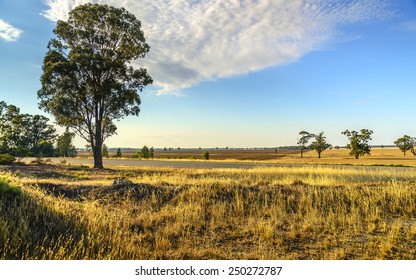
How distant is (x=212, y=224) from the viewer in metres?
8.09

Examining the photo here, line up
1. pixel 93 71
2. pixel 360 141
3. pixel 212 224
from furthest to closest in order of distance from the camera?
pixel 360 141
pixel 93 71
pixel 212 224

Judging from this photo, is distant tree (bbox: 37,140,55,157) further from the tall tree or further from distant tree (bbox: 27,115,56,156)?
the tall tree

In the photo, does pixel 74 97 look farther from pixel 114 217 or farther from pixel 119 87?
pixel 114 217

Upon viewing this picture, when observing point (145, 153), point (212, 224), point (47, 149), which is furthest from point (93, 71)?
point (47, 149)

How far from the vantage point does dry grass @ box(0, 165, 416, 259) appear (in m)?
5.99

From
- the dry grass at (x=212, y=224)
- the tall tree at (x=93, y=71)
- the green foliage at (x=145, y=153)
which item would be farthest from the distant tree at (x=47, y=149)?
the dry grass at (x=212, y=224)

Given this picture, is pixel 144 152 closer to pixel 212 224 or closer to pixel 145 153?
pixel 145 153

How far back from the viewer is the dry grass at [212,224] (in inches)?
236

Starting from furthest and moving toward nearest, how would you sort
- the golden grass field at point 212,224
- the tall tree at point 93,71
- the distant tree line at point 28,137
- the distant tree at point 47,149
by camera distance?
1. the distant tree at point 47,149
2. the distant tree line at point 28,137
3. the tall tree at point 93,71
4. the golden grass field at point 212,224

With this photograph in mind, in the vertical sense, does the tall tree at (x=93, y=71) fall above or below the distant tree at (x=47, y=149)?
above

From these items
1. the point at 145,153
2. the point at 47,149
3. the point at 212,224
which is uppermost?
the point at 47,149

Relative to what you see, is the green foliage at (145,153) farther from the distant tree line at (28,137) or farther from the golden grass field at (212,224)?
the golden grass field at (212,224)

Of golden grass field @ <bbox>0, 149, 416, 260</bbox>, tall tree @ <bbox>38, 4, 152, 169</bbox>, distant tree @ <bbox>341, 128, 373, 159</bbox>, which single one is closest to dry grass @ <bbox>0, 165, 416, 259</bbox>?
golden grass field @ <bbox>0, 149, 416, 260</bbox>

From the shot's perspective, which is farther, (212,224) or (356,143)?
(356,143)
